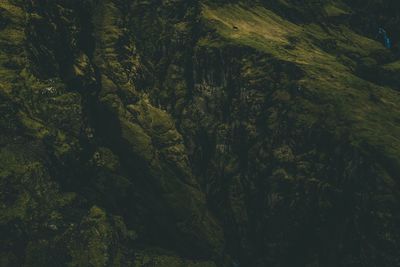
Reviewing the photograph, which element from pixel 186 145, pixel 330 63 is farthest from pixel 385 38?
pixel 186 145

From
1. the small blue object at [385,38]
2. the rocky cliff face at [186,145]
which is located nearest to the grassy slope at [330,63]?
the rocky cliff face at [186,145]

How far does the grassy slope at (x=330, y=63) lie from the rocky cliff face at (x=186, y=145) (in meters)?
0.63

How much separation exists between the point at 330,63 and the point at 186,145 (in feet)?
179

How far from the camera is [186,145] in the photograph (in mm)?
147000

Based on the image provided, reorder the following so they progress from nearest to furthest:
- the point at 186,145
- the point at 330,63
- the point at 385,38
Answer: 1. the point at 186,145
2. the point at 330,63
3. the point at 385,38

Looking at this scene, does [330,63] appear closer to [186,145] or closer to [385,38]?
[385,38]

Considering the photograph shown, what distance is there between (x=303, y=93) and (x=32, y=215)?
81.0m

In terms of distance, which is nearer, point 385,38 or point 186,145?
point 186,145

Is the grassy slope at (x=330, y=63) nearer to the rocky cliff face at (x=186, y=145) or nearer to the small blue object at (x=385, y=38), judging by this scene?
the rocky cliff face at (x=186, y=145)

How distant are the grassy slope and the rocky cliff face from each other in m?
0.63

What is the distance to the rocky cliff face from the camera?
121938mm

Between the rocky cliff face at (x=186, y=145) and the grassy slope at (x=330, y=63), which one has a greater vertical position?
the grassy slope at (x=330, y=63)

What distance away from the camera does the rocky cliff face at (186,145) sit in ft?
400

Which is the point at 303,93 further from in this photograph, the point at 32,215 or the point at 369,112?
the point at 32,215
